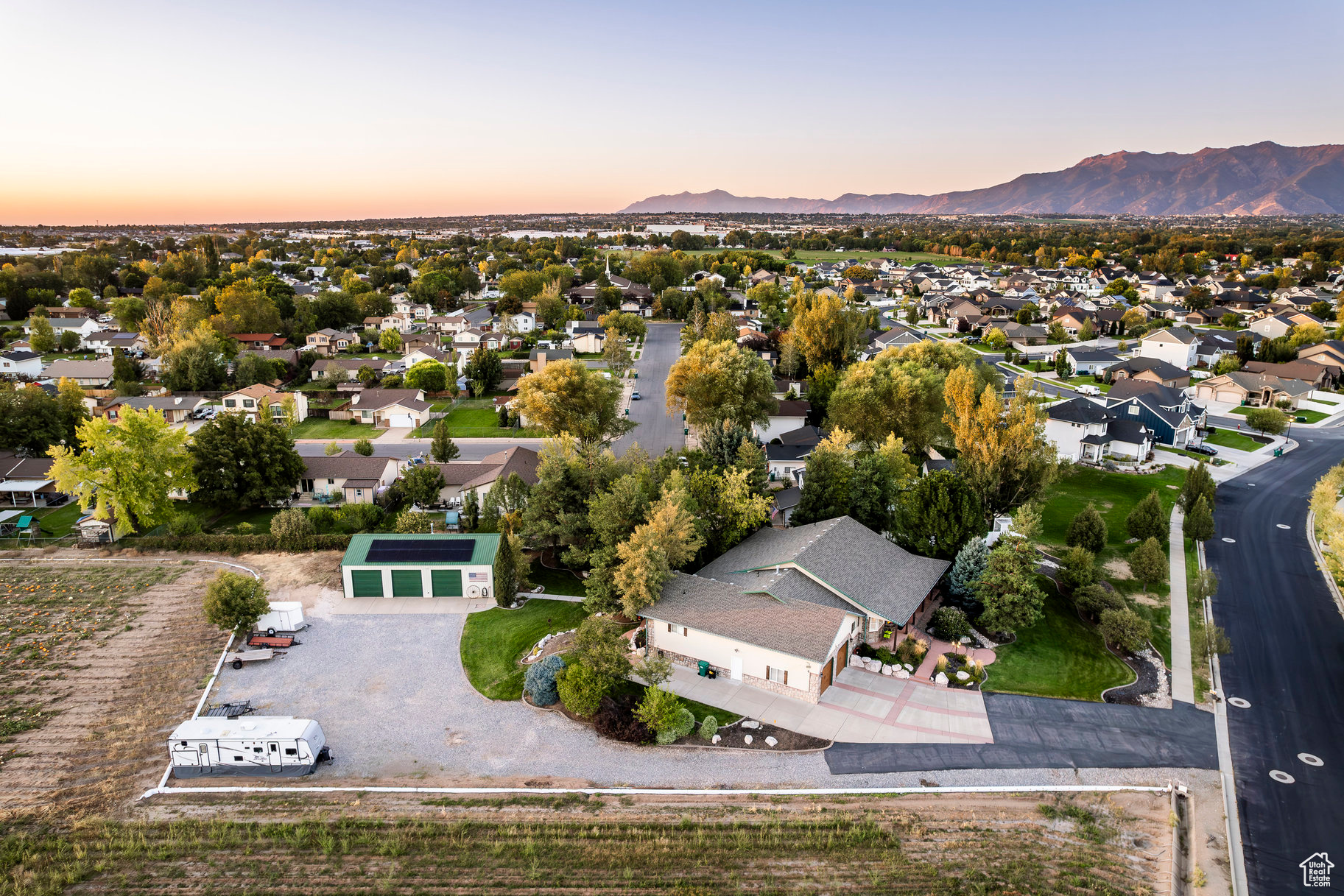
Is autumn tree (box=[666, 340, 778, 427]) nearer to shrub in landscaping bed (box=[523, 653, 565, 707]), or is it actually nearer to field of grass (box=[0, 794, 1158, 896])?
shrub in landscaping bed (box=[523, 653, 565, 707])

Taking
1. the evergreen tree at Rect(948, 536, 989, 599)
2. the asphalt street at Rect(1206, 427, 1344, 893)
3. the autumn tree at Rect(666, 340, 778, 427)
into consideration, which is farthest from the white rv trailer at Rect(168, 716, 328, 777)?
the autumn tree at Rect(666, 340, 778, 427)

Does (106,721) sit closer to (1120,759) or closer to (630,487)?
(630,487)

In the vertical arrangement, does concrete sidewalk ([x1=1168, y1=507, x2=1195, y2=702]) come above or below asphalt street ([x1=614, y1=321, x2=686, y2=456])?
below

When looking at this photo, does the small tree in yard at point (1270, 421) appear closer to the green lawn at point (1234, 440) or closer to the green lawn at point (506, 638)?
the green lawn at point (1234, 440)

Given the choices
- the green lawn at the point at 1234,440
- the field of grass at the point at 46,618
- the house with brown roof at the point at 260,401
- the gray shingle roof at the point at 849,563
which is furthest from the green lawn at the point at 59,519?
the green lawn at the point at 1234,440

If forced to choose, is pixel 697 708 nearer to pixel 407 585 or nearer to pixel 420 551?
pixel 407 585

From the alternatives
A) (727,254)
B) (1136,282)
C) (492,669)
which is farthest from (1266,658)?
(727,254)

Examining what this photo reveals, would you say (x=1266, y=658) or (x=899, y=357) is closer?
(x=1266, y=658)
